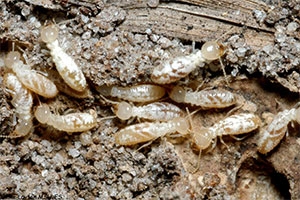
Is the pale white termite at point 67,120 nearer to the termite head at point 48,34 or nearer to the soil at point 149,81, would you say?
the soil at point 149,81

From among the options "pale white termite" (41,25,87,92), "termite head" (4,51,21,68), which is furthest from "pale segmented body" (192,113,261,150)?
"termite head" (4,51,21,68)

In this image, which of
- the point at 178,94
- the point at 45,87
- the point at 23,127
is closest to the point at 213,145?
the point at 178,94

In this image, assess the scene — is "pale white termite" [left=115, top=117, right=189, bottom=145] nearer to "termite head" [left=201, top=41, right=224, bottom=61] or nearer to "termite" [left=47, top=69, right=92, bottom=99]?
"termite" [left=47, top=69, right=92, bottom=99]

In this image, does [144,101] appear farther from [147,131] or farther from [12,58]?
[12,58]

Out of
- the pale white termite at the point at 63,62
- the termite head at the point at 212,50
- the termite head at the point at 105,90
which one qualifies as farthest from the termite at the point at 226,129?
the pale white termite at the point at 63,62

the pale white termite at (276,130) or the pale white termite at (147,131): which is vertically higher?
the pale white termite at (276,130)

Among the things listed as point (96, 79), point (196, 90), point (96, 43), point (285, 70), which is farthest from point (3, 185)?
point (285, 70)

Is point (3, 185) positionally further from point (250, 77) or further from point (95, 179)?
point (250, 77)

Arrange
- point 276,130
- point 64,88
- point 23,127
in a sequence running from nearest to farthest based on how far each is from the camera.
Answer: point 276,130, point 23,127, point 64,88
